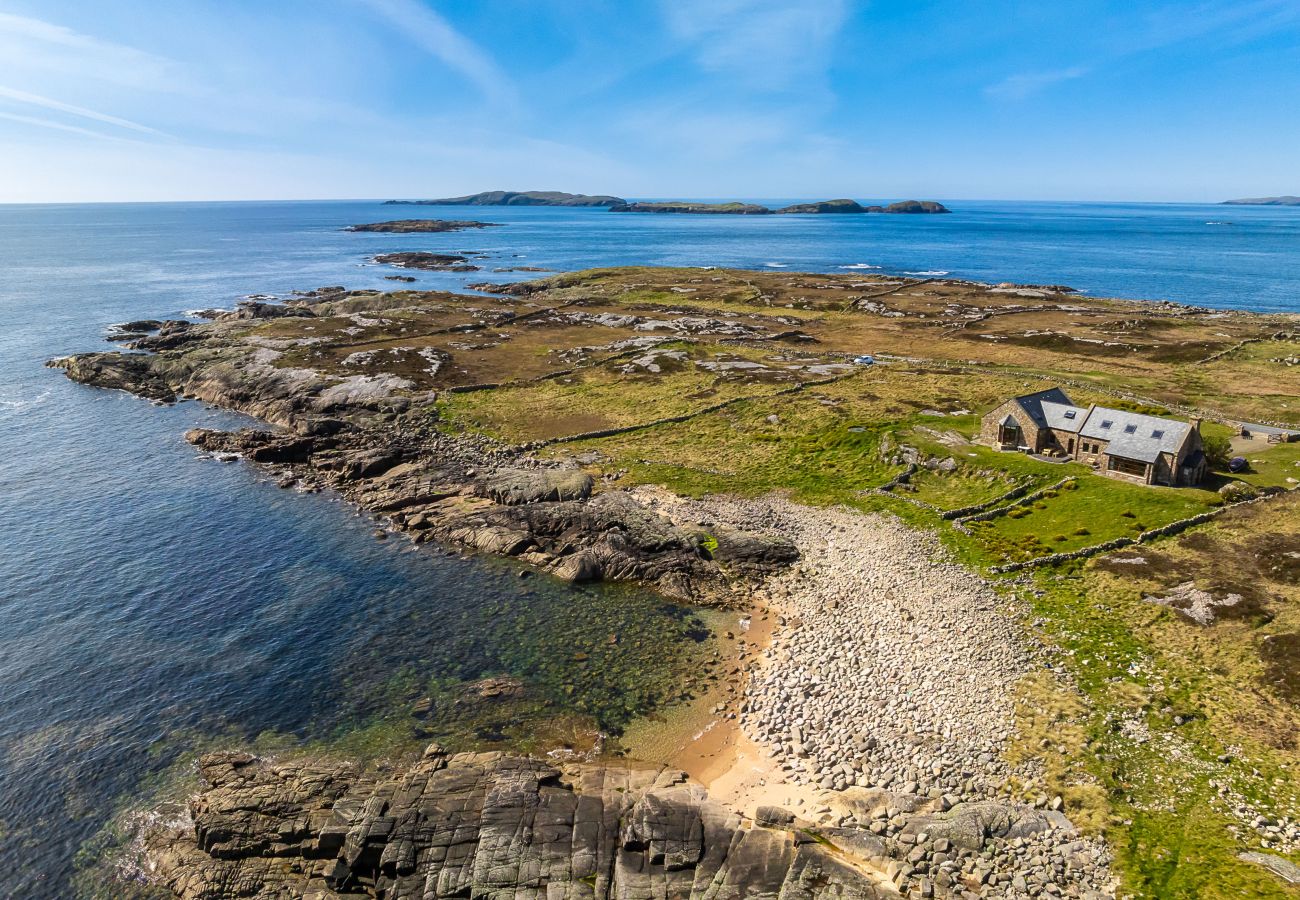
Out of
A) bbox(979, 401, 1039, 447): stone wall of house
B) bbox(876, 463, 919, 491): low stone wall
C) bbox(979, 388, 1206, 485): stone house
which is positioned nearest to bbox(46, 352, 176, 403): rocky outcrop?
bbox(876, 463, 919, 491): low stone wall

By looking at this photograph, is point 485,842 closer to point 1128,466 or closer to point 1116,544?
point 1116,544

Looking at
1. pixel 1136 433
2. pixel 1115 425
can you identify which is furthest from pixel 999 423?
pixel 1136 433

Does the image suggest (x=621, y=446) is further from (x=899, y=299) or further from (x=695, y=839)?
(x=899, y=299)

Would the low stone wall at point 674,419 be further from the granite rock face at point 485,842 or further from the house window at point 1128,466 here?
the granite rock face at point 485,842

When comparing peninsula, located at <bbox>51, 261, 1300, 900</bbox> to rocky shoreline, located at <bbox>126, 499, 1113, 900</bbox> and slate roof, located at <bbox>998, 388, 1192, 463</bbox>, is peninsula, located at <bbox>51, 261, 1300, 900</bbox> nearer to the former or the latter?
rocky shoreline, located at <bbox>126, 499, 1113, 900</bbox>

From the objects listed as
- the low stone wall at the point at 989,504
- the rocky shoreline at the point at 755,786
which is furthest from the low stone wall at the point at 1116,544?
the low stone wall at the point at 989,504

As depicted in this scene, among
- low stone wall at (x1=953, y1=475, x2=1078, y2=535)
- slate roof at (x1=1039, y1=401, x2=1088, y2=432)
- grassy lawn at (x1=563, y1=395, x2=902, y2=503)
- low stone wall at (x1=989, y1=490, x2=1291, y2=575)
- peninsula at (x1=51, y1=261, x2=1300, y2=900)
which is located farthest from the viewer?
grassy lawn at (x1=563, y1=395, x2=902, y2=503)
